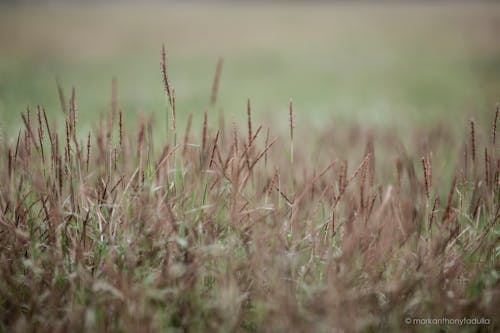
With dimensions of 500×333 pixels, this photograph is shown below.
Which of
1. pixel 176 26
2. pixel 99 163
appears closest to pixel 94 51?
pixel 176 26

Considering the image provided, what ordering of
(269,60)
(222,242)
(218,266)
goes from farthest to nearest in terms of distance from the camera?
(269,60) → (222,242) → (218,266)

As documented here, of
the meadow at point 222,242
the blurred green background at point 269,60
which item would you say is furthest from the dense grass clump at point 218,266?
the blurred green background at point 269,60

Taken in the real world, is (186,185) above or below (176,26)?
below

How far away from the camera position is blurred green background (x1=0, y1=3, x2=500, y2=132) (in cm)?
788

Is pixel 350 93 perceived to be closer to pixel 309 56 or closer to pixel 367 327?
pixel 309 56

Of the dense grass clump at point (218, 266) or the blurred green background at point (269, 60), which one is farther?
the blurred green background at point (269, 60)

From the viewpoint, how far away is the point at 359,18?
19750 millimetres

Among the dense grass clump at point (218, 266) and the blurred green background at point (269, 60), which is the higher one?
the blurred green background at point (269, 60)

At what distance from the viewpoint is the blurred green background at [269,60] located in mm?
7875

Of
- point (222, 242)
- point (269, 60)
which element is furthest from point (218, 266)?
point (269, 60)

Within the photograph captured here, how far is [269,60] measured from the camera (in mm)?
13734

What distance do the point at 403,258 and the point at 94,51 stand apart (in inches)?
573

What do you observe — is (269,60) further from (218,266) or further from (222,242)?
(218,266)

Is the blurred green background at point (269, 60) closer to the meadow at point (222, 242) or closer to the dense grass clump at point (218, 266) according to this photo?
the meadow at point (222, 242)
